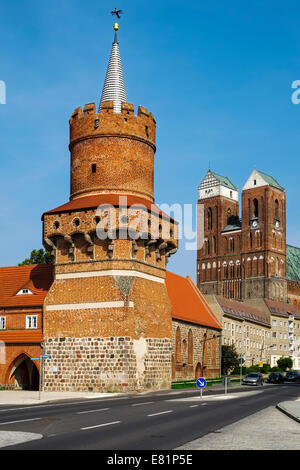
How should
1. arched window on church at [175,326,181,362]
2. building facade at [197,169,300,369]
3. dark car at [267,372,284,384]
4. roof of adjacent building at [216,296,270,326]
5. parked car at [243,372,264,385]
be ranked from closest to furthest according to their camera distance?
1. arched window on church at [175,326,181,362]
2. parked car at [243,372,264,385]
3. dark car at [267,372,284,384]
4. roof of adjacent building at [216,296,270,326]
5. building facade at [197,169,300,369]

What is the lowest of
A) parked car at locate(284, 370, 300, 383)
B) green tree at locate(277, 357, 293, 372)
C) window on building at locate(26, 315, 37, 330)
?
green tree at locate(277, 357, 293, 372)

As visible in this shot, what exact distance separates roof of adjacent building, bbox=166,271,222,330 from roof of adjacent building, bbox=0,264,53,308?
11.8 metres

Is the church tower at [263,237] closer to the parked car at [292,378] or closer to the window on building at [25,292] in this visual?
the parked car at [292,378]

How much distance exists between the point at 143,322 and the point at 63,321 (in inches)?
200

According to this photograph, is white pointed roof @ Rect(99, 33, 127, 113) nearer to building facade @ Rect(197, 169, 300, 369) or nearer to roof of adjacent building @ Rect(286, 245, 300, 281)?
building facade @ Rect(197, 169, 300, 369)

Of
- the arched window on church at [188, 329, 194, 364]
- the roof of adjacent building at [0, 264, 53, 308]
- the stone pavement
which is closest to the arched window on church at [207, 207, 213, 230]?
the arched window on church at [188, 329, 194, 364]

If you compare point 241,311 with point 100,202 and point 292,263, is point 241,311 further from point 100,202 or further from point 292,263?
point 100,202

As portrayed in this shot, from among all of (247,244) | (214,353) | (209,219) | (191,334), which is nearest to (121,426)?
(191,334)

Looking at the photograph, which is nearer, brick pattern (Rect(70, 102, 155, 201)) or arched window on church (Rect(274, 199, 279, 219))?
brick pattern (Rect(70, 102, 155, 201))

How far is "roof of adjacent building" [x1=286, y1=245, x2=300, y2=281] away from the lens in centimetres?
15162

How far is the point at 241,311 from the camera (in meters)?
100
